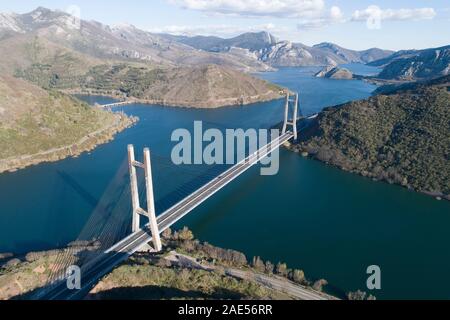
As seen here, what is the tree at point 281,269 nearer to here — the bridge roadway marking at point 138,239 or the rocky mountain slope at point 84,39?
the bridge roadway marking at point 138,239

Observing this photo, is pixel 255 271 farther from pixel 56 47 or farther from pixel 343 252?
pixel 56 47

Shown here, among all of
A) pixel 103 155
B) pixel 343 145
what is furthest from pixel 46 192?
pixel 343 145

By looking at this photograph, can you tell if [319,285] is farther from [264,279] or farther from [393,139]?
[393,139]

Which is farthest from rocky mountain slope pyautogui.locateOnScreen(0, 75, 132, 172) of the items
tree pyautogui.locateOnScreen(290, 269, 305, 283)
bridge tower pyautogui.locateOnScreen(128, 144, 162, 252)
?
tree pyautogui.locateOnScreen(290, 269, 305, 283)

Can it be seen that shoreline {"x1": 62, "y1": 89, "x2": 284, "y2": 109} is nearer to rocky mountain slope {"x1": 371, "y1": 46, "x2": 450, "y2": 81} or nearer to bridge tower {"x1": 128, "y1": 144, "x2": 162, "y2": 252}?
bridge tower {"x1": 128, "y1": 144, "x2": 162, "y2": 252}

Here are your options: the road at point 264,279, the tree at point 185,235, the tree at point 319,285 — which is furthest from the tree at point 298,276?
the tree at point 185,235

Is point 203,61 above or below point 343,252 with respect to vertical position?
above
